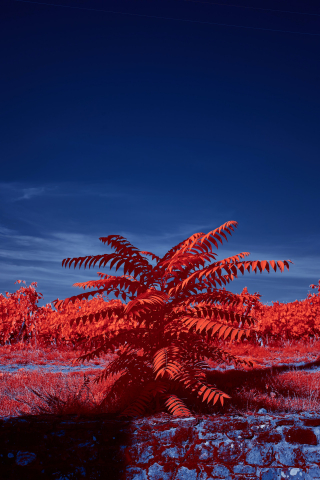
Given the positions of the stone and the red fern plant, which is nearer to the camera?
the stone

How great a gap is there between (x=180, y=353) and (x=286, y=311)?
435 inches

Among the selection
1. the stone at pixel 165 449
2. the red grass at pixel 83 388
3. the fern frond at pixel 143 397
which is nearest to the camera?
the stone at pixel 165 449

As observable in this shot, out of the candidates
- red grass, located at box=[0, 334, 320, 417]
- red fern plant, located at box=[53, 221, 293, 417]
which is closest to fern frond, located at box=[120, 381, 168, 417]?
red fern plant, located at box=[53, 221, 293, 417]

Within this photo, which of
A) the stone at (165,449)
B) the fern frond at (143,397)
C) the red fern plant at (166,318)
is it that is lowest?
the stone at (165,449)

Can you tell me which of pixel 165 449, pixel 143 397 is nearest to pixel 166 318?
pixel 143 397

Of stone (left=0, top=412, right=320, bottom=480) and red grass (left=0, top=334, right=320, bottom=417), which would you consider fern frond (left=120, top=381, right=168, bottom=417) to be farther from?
red grass (left=0, top=334, right=320, bottom=417)

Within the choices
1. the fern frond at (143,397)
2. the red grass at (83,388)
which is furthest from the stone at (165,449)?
the red grass at (83,388)

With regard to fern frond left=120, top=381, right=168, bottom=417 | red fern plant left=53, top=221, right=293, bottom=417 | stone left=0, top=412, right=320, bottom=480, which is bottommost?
stone left=0, top=412, right=320, bottom=480

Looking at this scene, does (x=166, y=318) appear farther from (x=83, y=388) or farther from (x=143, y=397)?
(x=83, y=388)

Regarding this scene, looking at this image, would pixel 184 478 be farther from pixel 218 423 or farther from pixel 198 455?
pixel 218 423

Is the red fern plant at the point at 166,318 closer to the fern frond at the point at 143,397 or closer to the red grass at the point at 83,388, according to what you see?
the fern frond at the point at 143,397

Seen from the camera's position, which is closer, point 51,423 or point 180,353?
point 51,423

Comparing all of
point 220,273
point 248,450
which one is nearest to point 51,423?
point 248,450

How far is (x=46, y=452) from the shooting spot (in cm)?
301
